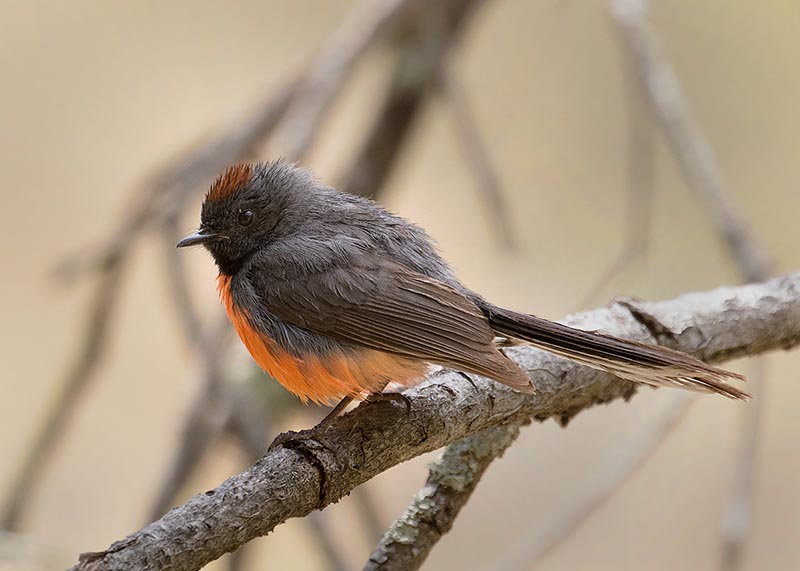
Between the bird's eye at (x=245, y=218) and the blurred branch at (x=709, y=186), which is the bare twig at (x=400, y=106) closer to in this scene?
the blurred branch at (x=709, y=186)

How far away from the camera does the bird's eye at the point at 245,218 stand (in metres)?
3.60

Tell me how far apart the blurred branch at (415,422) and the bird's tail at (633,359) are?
0.22m

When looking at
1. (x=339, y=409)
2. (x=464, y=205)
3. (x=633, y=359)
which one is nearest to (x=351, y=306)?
(x=339, y=409)

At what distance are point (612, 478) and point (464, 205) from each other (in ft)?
10.9

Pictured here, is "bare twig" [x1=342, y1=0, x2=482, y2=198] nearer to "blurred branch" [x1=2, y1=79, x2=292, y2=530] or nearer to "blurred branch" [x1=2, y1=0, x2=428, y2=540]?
"blurred branch" [x1=2, y1=0, x2=428, y2=540]

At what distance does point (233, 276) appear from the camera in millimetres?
3545

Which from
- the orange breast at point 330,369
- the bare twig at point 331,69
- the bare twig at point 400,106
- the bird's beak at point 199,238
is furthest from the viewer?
the bare twig at point 400,106

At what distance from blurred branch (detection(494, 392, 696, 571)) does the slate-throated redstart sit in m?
0.91

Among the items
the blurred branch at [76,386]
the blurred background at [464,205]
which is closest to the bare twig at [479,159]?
the blurred background at [464,205]

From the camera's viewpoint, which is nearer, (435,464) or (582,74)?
(435,464)

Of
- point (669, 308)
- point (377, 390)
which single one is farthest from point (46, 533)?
point (669, 308)

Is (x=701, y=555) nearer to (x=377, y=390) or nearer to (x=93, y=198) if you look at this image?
(x=377, y=390)

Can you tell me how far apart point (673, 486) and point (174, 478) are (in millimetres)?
3258

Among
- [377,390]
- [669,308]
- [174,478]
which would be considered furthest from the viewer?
[174,478]
